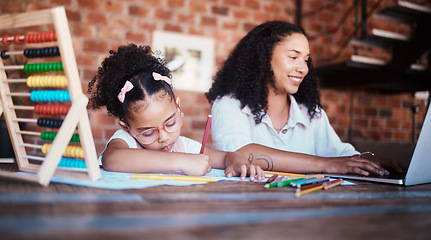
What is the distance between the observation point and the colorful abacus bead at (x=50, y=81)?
76 centimetres

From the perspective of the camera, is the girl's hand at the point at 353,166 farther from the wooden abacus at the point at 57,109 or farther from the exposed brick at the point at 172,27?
the exposed brick at the point at 172,27

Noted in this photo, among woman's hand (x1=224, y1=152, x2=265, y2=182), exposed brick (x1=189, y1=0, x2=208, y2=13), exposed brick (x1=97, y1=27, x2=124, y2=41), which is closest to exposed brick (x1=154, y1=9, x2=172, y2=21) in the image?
exposed brick (x1=189, y1=0, x2=208, y2=13)

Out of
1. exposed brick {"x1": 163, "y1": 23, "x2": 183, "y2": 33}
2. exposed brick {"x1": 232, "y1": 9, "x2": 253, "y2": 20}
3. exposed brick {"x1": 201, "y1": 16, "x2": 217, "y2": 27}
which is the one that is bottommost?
exposed brick {"x1": 163, "y1": 23, "x2": 183, "y2": 33}

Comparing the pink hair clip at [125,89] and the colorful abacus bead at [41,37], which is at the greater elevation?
the colorful abacus bead at [41,37]

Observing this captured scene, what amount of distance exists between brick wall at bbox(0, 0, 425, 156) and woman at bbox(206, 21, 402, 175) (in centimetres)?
102

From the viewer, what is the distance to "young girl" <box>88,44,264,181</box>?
957 mm

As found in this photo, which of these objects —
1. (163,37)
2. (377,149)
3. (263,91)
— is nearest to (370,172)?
(263,91)

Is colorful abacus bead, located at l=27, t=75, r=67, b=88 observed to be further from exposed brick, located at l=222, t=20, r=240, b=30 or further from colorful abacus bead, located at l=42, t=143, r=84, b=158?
exposed brick, located at l=222, t=20, r=240, b=30

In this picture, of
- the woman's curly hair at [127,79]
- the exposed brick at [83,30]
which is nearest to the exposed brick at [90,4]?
the exposed brick at [83,30]

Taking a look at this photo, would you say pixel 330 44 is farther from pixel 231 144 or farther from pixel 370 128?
pixel 231 144

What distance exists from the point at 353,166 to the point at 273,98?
658 mm

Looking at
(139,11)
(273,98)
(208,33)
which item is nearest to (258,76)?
(273,98)

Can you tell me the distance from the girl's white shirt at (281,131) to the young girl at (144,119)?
0.22 meters

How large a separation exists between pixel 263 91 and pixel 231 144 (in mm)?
406
